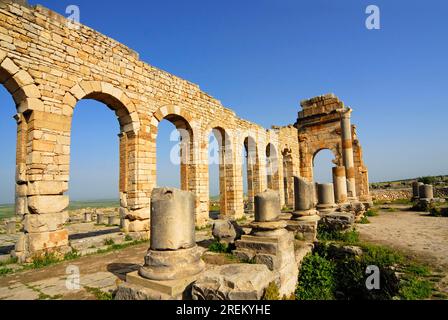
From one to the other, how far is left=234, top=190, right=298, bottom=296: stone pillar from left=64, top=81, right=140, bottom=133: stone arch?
5.13 meters

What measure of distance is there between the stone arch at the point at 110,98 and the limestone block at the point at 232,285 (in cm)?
591

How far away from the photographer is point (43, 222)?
234 inches

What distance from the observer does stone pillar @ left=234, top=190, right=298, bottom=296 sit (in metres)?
4.64

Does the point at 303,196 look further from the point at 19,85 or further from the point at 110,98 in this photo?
the point at 19,85

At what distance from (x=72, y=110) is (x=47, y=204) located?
2459 mm

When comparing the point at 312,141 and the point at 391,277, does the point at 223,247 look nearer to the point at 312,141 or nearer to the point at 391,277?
the point at 391,277

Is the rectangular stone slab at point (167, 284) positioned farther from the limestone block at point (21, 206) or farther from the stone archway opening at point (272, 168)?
the stone archway opening at point (272, 168)

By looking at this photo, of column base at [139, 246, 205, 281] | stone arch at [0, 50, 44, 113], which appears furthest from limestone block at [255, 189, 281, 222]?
stone arch at [0, 50, 44, 113]

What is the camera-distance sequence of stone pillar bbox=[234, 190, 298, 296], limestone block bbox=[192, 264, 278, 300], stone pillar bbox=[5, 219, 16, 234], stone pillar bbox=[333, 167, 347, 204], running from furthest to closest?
stone pillar bbox=[5, 219, 16, 234], stone pillar bbox=[333, 167, 347, 204], stone pillar bbox=[234, 190, 298, 296], limestone block bbox=[192, 264, 278, 300]

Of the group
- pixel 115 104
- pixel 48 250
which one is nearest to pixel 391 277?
pixel 48 250

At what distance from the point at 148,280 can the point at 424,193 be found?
16238 millimetres

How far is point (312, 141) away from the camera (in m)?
19.7

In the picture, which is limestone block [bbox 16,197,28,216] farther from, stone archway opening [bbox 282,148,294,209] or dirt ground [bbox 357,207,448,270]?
stone archway opening [bbox 282,148,294,209]

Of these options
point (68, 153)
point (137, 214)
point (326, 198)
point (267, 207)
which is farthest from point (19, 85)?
point (326, 198)
